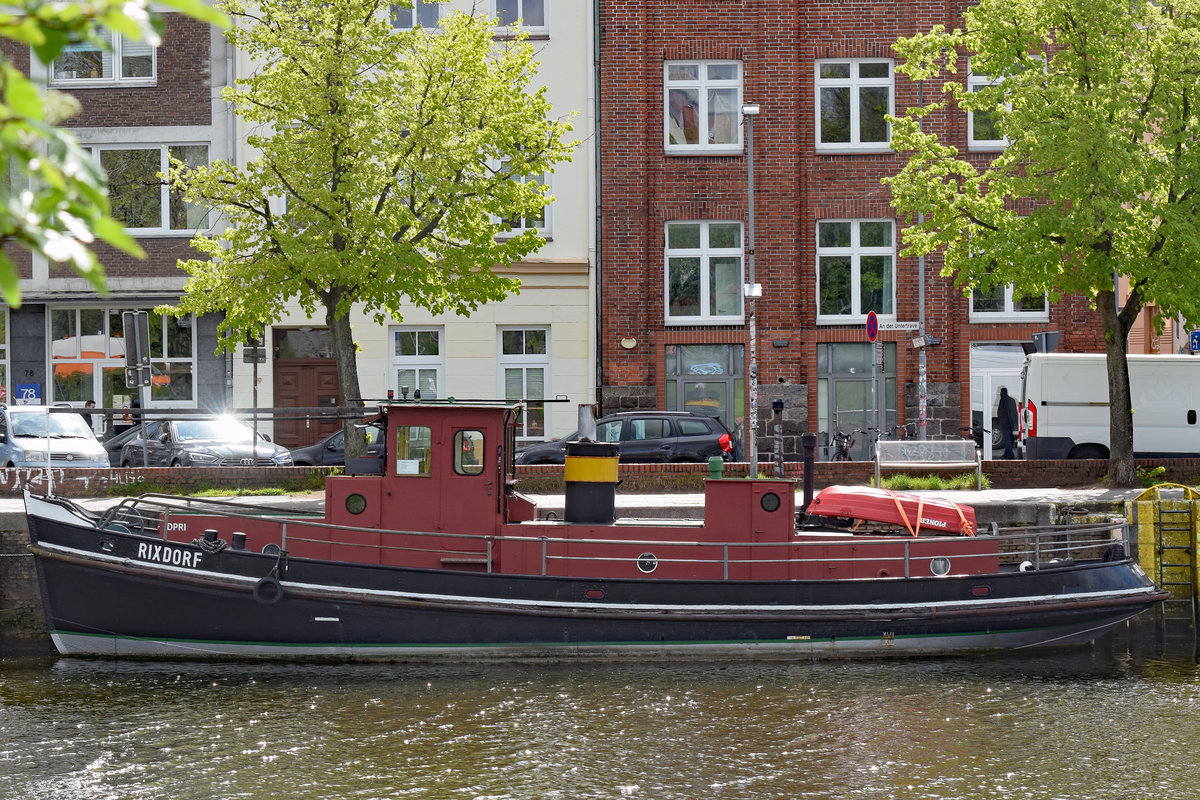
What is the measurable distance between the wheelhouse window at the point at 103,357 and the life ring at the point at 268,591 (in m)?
17.8

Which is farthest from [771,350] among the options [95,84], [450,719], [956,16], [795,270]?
[450,719]

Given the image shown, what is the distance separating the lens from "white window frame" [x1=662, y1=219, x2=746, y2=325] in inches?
1200

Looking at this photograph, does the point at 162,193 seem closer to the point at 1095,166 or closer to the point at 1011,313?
the point at 1011,313

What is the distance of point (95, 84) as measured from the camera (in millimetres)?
30828

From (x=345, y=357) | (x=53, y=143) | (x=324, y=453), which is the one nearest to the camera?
(x=53, y=143)

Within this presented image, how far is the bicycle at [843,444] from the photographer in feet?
94.2

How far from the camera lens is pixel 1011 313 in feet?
101

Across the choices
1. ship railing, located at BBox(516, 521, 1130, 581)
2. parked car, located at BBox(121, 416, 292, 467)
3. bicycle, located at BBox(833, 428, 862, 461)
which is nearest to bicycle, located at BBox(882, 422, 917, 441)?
bicycle, located at BBox(833, 428, 862, 461)

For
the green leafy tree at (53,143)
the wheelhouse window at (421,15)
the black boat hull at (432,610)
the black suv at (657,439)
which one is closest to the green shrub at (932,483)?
the black suv at (657,439)

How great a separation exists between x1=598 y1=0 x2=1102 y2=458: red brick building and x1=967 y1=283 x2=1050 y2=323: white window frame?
0.15ft

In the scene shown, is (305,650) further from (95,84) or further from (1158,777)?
(95,84)

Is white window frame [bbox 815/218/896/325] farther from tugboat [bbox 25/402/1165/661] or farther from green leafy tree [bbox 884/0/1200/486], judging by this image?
tugboat [bbox 25/402/1165/661]

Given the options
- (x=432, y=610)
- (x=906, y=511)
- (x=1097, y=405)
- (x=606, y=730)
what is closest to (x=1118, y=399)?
(x=1097, y=405)

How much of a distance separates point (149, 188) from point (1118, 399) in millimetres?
21704
